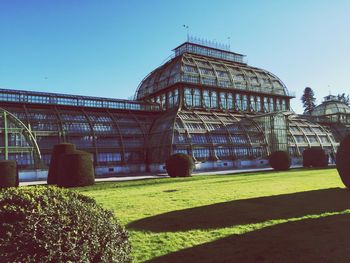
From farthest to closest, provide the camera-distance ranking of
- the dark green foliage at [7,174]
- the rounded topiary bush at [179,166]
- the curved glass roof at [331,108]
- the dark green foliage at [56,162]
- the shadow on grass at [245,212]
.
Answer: the curved glass roof at [331,108] → the rounded topiary bush at [179,166] → the dark green foliage at [56,162] → the dark green foliage at [7,174] → the shadow on grass at [245,212]

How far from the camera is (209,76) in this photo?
62.7 meters

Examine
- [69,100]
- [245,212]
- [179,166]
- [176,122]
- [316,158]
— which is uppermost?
[69,100]

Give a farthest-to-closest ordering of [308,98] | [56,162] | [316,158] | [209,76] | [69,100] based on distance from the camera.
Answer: [308,98], [209,76], [69,100], [316,158], [56,162]

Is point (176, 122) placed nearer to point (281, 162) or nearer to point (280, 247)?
point (281, 162)

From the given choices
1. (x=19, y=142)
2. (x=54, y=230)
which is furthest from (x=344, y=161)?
(x=19, y=142)

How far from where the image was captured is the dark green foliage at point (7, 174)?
94.6 feet

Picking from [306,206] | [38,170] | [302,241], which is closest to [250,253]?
[302,241]

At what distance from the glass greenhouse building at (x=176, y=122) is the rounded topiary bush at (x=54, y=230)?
38.6 meters

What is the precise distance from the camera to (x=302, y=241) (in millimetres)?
9969

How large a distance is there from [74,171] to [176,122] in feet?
78.7

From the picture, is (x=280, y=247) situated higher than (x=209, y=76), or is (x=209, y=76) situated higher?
(x=209, y=76)

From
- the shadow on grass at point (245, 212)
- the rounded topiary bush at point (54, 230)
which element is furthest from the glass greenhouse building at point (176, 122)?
the rounded topiary bush at point (54, 230)

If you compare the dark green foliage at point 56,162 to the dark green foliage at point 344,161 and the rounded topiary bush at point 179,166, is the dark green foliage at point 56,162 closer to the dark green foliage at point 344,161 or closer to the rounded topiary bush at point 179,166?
the rounded topiary bush at point 179,166

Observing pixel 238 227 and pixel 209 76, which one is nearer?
pixel 238 227
